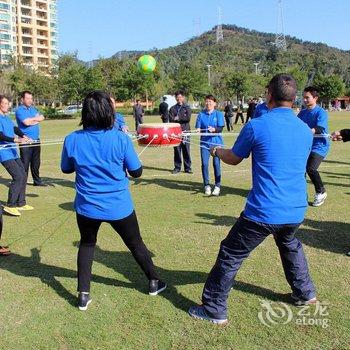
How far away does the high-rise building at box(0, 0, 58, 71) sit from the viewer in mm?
103875

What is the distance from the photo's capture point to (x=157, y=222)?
23.0ft

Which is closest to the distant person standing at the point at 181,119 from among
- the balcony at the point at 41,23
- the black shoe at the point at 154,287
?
the black shoe at the point at 154,287

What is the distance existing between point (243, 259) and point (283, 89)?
1.47 meters

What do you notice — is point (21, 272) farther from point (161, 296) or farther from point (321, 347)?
point (321, 347)

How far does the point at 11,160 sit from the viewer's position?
25.0ft

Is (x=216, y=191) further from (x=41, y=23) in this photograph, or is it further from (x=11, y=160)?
(x=41, y=23)

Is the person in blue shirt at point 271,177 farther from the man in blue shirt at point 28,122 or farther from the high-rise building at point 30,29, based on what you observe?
the high-rise building at point 30,29

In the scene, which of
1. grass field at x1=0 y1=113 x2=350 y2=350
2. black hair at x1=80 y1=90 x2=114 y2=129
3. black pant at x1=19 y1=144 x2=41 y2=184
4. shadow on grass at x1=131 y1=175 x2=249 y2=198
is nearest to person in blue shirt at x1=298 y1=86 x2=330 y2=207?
grass field at x1=0 y1=113 x2=350 y2=350

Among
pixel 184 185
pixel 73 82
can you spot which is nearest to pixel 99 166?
pixel 184 185

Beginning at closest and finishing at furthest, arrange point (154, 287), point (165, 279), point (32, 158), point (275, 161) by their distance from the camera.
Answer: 1. point (275, 161)
2. point (154, 287)
3. point (165, 279)
4. point (32, 158)

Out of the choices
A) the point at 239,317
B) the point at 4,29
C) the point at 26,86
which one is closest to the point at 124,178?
the point at 239,317

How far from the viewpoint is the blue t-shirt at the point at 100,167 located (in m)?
3.93

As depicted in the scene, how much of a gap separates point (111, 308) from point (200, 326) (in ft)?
2.92

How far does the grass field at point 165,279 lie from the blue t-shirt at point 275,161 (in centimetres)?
101
